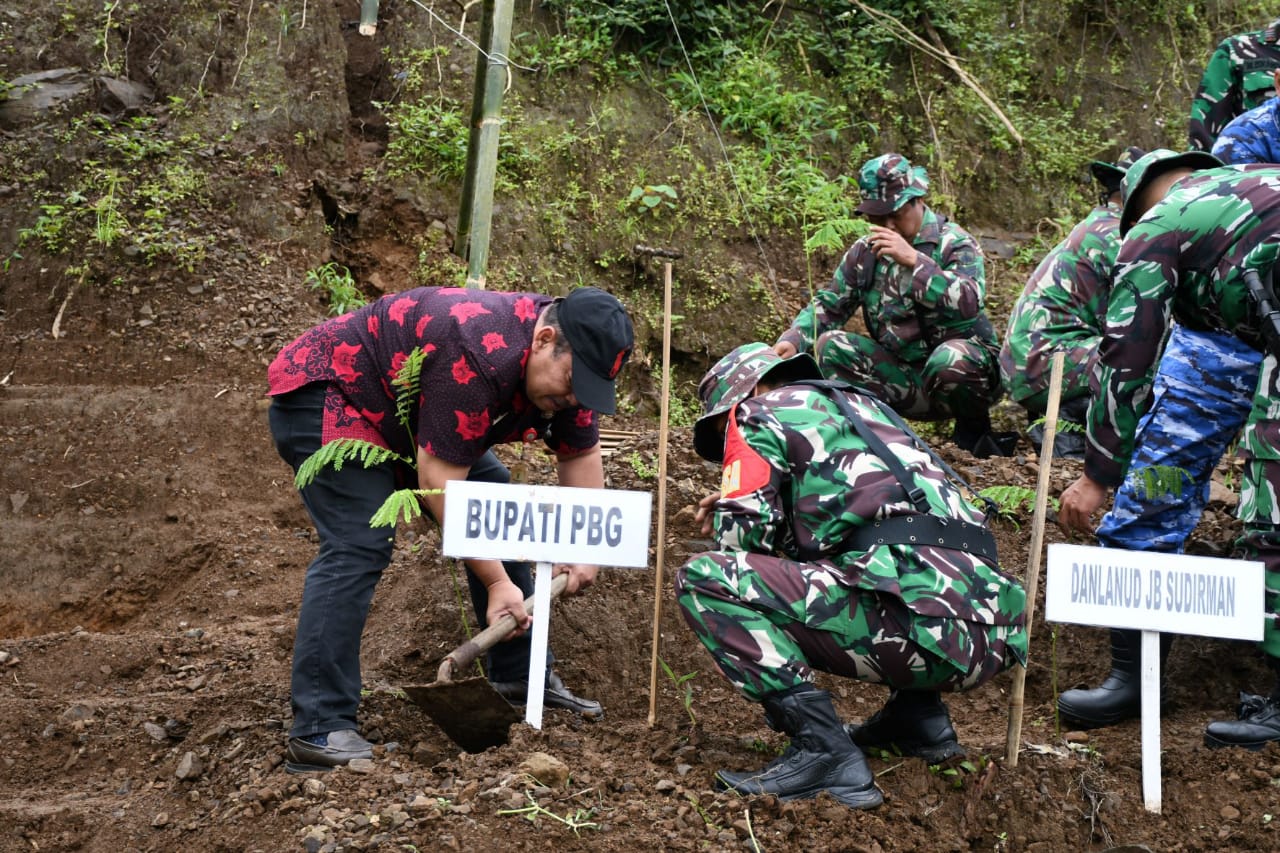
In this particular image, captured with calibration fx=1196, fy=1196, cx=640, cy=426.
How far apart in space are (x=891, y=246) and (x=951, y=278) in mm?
388

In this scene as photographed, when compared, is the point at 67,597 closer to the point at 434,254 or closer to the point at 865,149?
the point at 434,254

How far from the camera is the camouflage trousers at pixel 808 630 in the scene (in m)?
3.02

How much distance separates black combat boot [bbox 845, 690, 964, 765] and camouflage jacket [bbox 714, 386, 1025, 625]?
0.36 m

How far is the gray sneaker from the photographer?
327 cm

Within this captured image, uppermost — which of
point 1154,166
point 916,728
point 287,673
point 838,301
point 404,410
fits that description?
point 1154,166

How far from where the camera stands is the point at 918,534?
3.05 metres

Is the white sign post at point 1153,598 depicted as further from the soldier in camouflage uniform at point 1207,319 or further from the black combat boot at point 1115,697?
the black combat boot at point 1115,697

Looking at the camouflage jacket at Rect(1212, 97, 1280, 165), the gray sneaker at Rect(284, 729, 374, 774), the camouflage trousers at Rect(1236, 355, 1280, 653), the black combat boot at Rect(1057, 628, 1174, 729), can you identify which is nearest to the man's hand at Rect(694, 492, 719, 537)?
the gray sneaker at Rect(284, 729, 374, 774)

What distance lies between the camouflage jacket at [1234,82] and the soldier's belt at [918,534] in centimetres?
350

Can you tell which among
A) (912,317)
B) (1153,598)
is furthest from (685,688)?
(912,317)

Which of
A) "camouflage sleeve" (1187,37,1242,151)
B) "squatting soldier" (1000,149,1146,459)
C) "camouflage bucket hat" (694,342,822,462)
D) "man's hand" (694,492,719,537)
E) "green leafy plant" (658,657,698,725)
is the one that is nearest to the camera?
"camouflage bucket hat" (694,342,822,462)

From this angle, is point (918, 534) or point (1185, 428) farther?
point (1185, 428)

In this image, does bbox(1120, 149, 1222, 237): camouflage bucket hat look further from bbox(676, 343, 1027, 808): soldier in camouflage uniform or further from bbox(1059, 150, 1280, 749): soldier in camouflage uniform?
bbox(676, 343, 1027, 808): soldier in camouflage uniform

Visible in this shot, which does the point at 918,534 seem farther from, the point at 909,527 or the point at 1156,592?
the point at 1156,592
